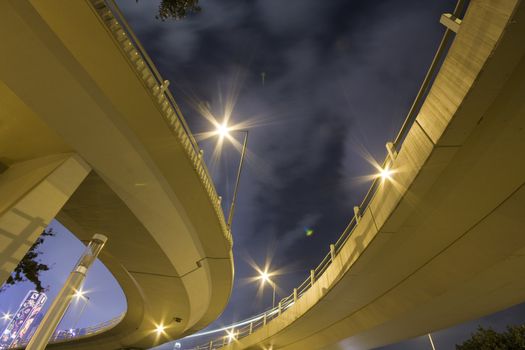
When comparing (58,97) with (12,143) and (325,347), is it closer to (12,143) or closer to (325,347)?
(12,143)

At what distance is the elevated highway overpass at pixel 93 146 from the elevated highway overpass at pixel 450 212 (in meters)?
5.81

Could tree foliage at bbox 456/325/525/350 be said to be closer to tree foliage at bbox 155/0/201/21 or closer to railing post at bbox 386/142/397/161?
railing post at bbox 386/142/397/161

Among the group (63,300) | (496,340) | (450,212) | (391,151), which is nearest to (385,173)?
(391,151)

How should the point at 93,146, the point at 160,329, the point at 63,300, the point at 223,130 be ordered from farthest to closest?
1. the point at 160,329
2. the point at 223,130
3. the point at 93,146
4. the point at 63,300

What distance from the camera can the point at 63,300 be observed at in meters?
4.66

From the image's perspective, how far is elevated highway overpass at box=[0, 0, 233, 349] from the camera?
5.33m

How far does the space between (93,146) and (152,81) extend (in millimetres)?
2466

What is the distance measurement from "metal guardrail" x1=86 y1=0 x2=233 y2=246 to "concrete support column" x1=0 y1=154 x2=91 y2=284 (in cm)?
278

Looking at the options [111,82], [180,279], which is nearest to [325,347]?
[180,279]

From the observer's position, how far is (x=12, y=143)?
722 centimetres

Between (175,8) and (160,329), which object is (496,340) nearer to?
(175,8)

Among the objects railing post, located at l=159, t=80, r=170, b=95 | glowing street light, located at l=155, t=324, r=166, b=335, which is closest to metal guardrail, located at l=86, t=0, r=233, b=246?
railing post, located at l=159, t=80, r=170, b=95

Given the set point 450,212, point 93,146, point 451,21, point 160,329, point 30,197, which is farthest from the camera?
point 160,329

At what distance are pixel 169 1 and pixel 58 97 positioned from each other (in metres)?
3.51
